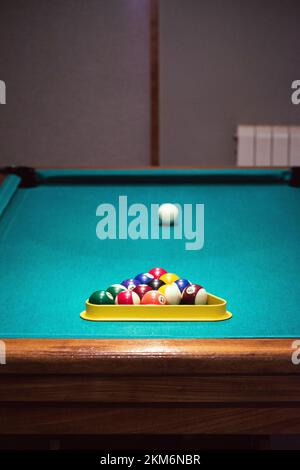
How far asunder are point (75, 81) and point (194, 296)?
3.46m

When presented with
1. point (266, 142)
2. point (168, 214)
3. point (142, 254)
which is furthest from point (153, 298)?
point (266, 142)

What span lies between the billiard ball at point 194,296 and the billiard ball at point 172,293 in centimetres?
1

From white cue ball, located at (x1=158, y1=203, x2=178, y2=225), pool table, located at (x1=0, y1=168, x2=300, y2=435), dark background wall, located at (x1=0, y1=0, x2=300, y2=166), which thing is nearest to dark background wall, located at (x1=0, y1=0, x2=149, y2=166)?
dark background wall, located at (x1=0, y1=0, x2=300, y2=166)

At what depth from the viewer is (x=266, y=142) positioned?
4090 mm

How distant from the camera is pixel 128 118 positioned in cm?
415

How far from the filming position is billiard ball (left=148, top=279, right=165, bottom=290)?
3.55ft

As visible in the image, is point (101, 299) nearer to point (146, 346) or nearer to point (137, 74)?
point (146, 346)

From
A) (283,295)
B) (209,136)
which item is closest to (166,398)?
(283,295)

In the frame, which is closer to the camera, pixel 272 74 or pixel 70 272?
pixel 70 272

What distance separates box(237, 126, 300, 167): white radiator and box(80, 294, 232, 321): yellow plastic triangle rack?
3.27m

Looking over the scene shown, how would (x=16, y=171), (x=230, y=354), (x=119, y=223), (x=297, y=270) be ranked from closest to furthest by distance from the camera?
(x=230, y=354) → (x=297, y=270) → (x=119, y=223) → (x=16, y=171)

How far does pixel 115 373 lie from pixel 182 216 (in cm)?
89

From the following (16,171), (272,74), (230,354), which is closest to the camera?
(230,354)

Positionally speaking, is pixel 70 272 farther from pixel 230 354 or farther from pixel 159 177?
pixel 159 177
